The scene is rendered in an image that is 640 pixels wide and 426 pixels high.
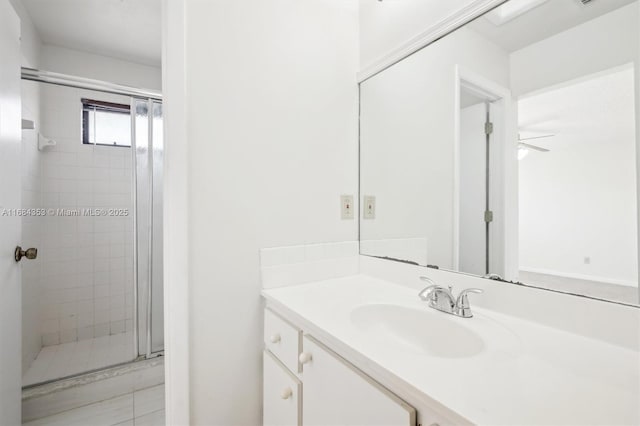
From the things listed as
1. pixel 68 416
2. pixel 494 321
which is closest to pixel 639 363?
pixel 494 321

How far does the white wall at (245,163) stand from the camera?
102 centimetres

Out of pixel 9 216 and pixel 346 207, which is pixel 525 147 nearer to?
pixel 346 207

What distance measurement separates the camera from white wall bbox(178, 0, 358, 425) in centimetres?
102

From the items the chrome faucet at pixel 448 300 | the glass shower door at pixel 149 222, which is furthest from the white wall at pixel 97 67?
the chrome faucet at pixel 448 300

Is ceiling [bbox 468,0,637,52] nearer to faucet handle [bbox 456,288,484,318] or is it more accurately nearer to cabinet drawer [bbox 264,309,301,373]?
faucet handle [bbox 456,288,484,318]

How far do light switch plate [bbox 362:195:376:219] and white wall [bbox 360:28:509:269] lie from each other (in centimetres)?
2

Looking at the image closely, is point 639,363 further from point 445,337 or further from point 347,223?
point 347,223

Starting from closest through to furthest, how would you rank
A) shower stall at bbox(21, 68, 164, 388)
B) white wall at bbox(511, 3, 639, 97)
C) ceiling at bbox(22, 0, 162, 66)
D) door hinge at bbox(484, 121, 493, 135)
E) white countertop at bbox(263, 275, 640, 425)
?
white countertop at bbox(263, 275, 640, 425)
white wall at bbox(511, 3, 639, 97)
door hinge at bbox(484, 121, 493, 135)
ceiling at bbox(22, 0, 162, 66)
shower stall at bbox(21, 68, 164, 388)

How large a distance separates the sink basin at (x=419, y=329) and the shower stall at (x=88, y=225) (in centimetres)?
160

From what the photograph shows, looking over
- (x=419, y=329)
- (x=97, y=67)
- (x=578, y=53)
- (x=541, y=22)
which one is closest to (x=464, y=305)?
(x=419, y=329)

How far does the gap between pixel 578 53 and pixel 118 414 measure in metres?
2.43

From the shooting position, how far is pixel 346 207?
1396 mm

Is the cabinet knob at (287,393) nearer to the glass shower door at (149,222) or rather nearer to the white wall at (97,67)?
the glass shower door at (149,222)

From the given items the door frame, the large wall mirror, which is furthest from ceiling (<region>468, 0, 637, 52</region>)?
the door frame
